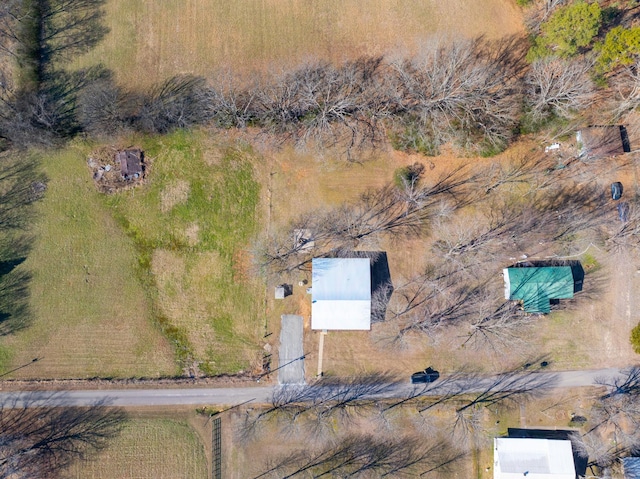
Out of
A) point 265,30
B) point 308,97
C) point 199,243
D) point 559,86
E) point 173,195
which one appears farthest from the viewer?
point 265,30

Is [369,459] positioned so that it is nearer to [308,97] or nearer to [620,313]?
[620,313]

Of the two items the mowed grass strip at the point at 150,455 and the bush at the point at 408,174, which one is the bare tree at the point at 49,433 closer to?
the mowed grass strip at the point at 150,455

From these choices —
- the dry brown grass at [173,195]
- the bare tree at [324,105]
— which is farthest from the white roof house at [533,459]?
the dry brown grass at [173,195]

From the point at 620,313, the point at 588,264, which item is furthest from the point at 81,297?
the point at 620,313

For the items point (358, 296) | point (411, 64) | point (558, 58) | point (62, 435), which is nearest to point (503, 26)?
point (558, 58)

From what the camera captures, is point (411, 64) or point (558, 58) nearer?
point (558, 58)

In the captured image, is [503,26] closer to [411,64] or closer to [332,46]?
[411,64]

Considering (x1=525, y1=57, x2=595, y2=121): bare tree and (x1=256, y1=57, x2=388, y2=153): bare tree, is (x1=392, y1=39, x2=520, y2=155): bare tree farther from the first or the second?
(x1=256, y1=57, x2=388, y2=153): bare tree
